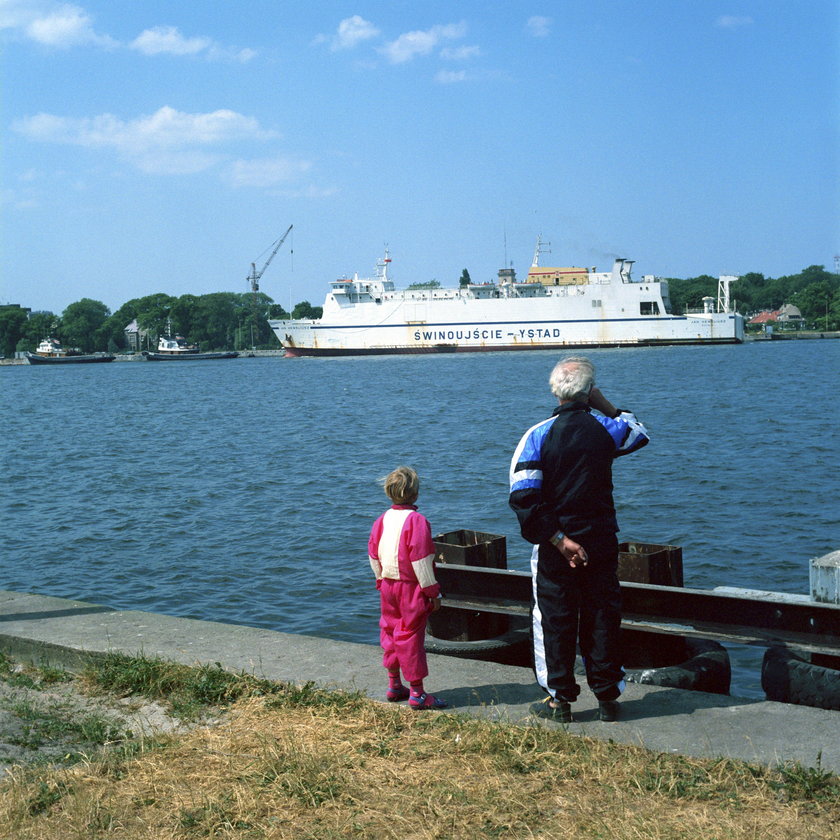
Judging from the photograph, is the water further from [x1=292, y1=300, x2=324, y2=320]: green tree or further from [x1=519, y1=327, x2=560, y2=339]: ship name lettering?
[x1=292, y1=300, x2=324, y2=320]: green tree

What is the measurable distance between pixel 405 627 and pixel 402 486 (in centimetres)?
67

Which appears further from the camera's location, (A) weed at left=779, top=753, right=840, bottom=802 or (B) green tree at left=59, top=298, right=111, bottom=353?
(B) green tree at left=59, top=298, right=111, bottom=353

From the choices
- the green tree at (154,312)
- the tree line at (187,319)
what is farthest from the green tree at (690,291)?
the green tree at (154,312)

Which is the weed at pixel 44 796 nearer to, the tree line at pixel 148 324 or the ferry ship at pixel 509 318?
the ferry ship at pixel 509 318

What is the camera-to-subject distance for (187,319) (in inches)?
6220

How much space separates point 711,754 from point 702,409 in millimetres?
29748

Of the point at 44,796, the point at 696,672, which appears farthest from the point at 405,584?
the point at 696,672

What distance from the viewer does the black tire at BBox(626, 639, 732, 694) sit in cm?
577

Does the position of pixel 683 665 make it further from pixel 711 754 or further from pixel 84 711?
pixel 84 711

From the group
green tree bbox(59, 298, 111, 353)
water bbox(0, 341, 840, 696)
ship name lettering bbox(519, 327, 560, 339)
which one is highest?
green tree bbox(59, 298, 111, 353)

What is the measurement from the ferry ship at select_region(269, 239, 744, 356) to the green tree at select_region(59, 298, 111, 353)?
7079 cm

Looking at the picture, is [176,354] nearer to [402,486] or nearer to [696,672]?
[696,672]

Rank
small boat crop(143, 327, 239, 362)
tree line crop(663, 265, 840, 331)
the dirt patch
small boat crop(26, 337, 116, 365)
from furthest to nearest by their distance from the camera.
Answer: tree line crop(663, 265, 840, 331) < small boat crop(26, 337, 116, 365) < small boat crop(143, 327, 239, 362) < the dirt patch

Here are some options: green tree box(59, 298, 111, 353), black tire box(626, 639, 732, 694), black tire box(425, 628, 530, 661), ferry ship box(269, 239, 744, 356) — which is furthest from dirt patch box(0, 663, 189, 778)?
green tree box(59, 298, 111, 353)
